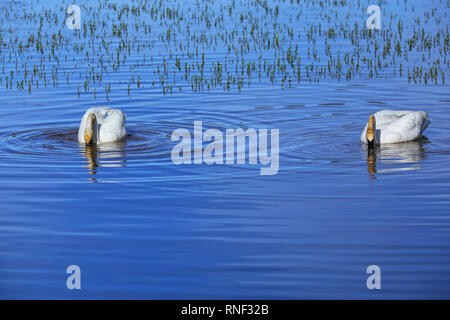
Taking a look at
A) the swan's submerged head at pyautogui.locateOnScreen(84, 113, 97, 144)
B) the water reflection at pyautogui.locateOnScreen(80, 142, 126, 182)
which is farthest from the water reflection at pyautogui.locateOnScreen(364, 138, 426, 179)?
the swan's submerged head at pyautogui.locateOnScreen(84, 113, 97, 144)

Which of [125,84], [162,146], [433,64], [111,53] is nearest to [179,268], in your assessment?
[162,146]

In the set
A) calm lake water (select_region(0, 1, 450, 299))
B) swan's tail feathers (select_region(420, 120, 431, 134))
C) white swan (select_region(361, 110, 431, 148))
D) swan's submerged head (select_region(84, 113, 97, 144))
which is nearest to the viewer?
calm lake water (select_region(0, 1, 450, 299))

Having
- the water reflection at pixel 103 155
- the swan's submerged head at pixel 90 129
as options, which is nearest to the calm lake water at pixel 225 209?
the water reflection at pixel 103 155

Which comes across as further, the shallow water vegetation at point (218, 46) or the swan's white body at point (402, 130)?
the shallow water vegetation at point (218, 46)

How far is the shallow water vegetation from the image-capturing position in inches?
966

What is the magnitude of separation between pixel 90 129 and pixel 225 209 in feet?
17.5

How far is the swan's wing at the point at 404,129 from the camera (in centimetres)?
1623

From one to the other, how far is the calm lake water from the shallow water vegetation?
13.0ft

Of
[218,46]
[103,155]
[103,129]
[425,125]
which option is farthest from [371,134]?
[218,46]

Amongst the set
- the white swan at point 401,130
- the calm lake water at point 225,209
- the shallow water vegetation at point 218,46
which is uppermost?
the shallow water vegetation at point 218,46

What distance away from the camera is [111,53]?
2939cm

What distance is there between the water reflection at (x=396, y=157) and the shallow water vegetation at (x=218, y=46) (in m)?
7.38

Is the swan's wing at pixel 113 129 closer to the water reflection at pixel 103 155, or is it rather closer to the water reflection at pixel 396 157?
the water reflection at pixel 103 155

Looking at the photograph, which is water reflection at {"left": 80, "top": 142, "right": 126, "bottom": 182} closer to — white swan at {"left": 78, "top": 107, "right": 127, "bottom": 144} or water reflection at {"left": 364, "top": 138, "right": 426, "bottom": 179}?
white swan at {"left": 78, "top": 107, "right": 127, "bottom": 144}
